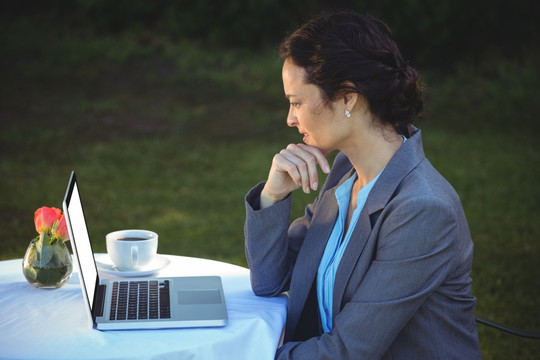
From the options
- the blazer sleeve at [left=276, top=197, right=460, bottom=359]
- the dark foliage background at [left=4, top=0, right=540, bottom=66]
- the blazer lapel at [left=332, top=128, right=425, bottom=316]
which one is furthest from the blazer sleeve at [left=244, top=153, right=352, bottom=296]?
the dark foliage background at [left=4, top=0, right=540, bottom=66]

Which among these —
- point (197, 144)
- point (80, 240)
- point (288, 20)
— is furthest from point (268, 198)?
point (288, 20)

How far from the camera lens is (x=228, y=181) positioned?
744 cm

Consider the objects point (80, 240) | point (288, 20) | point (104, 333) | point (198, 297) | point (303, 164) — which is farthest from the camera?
point (288, 20)

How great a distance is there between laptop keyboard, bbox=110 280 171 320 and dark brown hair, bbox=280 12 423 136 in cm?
77

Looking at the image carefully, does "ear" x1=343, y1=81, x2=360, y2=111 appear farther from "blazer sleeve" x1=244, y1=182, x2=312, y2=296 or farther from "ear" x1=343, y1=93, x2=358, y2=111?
"blazer sleeve" x1=244, y1=182, x2=312, y2=296

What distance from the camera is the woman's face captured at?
83.0 inches

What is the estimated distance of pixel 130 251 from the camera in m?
2.26

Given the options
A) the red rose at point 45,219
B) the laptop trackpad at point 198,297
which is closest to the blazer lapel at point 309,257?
the laptop trackpad at point 198,297

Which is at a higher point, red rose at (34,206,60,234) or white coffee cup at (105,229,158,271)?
red rose at (34,206,60,234)

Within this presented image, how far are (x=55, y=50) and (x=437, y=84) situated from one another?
669 cm

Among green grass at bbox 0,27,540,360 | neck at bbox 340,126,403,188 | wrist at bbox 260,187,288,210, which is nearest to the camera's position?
neck at bbox 340,126,403,188

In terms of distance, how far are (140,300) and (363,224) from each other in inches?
27.1

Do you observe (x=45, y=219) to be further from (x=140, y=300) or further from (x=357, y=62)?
(x=357, y=62)

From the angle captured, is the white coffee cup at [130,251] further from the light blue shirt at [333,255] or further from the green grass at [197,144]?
the green grass at [197,144]
